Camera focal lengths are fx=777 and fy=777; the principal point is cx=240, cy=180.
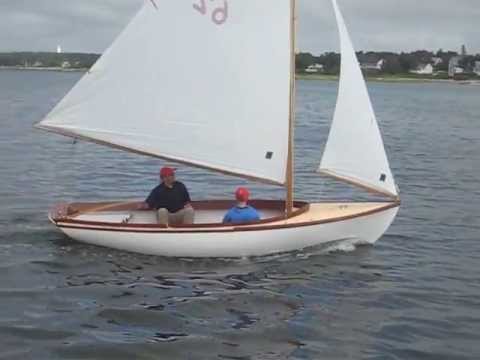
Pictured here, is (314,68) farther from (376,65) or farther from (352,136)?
(352,136)

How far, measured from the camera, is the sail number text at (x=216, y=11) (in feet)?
47.5

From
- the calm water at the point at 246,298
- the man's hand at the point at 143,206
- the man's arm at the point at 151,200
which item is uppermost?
the man's arm at the point at 151,200

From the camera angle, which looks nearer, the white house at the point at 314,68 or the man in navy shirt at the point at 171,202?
the man in navy shirt at the point at 171,202

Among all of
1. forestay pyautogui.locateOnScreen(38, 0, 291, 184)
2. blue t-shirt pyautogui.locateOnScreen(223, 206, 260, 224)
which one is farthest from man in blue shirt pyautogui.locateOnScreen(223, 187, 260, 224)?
forestay pyautogui.locateOnScreen(38, 0, 291, 184)

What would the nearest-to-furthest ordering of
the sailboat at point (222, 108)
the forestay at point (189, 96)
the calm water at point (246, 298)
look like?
the calm water at point (246, 298)
the sailboat at point (222, 108)
the forestay at point (189, 96)

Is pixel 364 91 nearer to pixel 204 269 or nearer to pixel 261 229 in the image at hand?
pixel 261 229

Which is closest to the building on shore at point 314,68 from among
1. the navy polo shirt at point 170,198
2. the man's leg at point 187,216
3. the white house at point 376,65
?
the white house at point 376,65

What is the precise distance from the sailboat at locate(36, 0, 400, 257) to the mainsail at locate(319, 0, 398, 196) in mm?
19

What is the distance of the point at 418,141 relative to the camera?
142 feet

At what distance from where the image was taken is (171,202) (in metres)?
14.8

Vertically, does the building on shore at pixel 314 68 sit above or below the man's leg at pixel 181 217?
above

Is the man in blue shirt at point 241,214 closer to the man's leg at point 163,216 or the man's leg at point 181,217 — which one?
the man's leg at point 181,217

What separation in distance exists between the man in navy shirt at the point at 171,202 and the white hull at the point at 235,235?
2.08 feet

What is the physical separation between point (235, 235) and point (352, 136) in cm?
295
